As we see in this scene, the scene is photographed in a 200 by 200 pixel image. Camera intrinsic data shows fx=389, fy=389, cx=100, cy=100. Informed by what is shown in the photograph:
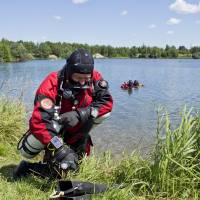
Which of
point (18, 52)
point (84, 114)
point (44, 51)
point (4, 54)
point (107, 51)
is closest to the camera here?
point (84, 114)

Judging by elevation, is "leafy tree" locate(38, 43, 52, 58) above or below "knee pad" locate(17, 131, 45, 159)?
above

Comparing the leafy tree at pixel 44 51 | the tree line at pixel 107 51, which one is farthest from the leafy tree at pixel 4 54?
the leafy tree at pixel 44 51

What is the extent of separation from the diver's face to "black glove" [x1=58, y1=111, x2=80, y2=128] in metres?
0.39

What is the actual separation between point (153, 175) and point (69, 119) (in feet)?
3.99

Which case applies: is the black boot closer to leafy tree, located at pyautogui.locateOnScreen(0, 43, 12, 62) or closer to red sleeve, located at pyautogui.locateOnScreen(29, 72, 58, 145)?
red sleeve, located at pyautogui.locateOnScreen(29, 72, 58, 145)

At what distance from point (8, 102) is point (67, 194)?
181 inches

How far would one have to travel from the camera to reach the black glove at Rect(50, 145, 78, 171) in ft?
14.8

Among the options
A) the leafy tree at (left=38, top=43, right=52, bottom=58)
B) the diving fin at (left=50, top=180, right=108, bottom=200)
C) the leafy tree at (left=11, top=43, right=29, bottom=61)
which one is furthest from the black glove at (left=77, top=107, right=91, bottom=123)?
the leafy tree at (left=38, top=43, right=52, bottom=58)

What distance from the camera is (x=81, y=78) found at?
4.75 m

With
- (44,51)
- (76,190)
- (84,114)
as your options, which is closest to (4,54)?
(44,51)

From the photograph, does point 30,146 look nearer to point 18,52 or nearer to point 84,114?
point 84,114

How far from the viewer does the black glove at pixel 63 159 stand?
4496 mm

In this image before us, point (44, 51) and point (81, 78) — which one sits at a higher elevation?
point (44, 51)

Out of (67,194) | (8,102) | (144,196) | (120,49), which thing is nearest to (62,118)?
(67,194)
